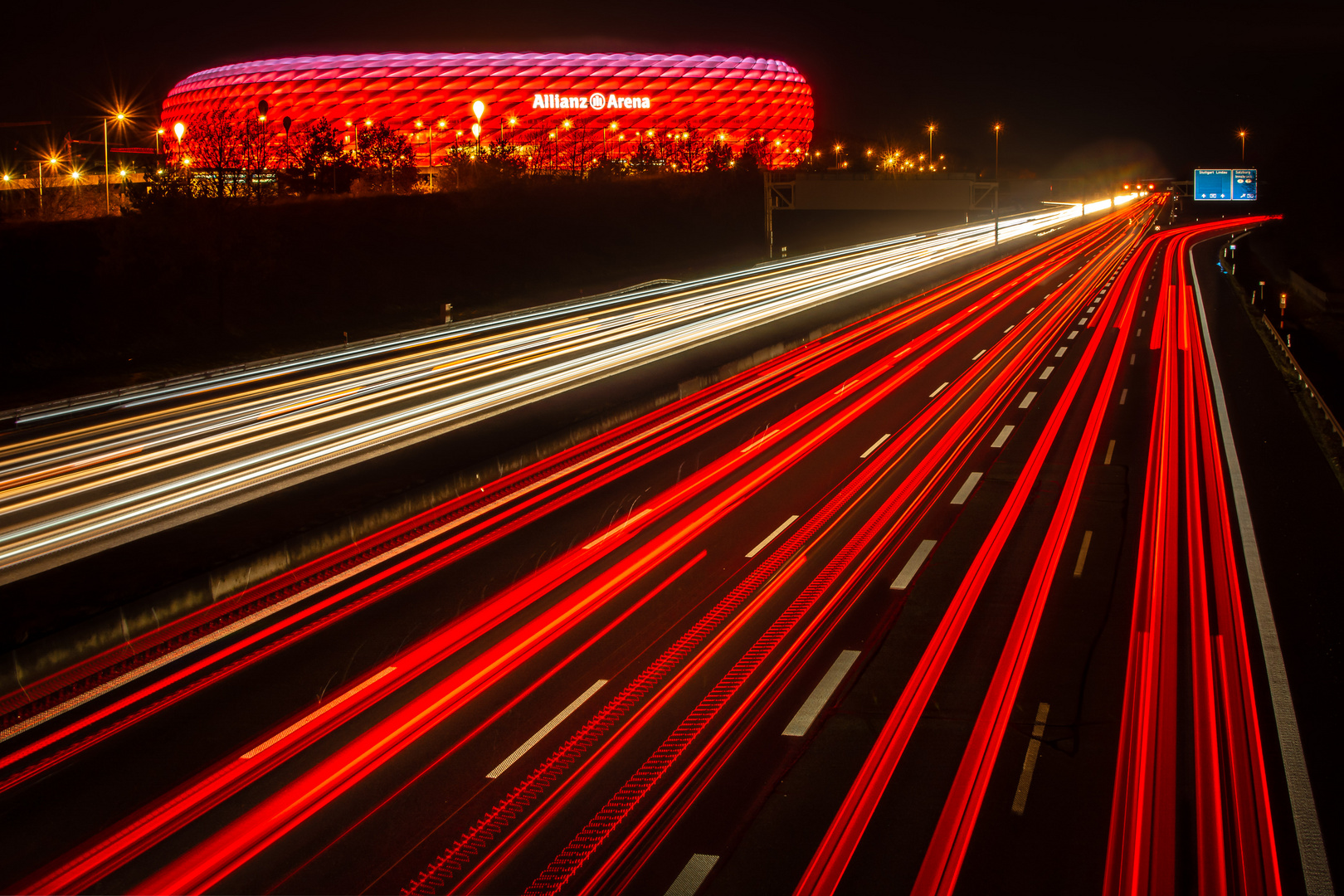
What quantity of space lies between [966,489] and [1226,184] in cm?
7089

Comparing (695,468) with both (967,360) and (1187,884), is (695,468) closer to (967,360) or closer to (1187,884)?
(1187,884)

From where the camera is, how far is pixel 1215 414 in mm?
22172

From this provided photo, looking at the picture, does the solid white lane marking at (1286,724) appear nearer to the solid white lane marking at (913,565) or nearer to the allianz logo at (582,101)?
the solid white lane marking at (913,565)

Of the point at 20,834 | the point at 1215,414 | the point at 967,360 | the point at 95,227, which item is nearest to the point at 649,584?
the point at 20,834

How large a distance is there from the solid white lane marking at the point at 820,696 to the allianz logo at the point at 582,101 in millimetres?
126260

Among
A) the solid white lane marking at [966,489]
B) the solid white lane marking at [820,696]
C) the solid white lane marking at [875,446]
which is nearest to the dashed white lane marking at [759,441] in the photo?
the solid white lane marking at [875,446]

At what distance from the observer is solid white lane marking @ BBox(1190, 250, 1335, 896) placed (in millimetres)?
7230

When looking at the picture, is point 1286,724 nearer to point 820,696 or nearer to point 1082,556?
point 820,696

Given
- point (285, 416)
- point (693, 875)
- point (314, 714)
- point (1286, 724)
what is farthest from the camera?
point (285, 416)

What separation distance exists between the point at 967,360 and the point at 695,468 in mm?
13408

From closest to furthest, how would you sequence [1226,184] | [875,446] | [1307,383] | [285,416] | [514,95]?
1. [875,446]
2. [285,416]
3. [1307,383]
4. [1226,184]
5. [514,95]

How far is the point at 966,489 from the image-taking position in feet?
54.1

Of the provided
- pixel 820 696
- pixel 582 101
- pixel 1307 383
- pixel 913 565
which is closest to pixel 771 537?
pixel 913 565

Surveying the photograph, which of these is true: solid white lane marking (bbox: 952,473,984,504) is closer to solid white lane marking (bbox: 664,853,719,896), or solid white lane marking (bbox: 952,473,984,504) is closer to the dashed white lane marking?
the dashed white lane marking
